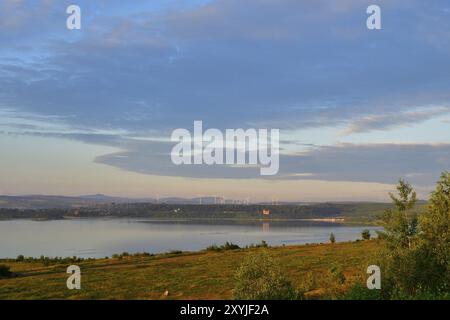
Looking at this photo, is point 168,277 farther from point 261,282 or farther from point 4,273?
point 261,282

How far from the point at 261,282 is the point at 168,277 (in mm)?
12050

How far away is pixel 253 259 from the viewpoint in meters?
16.8

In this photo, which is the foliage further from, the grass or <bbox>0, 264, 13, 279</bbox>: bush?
<bbox>0, 264, 13, 279</bbox>: bush

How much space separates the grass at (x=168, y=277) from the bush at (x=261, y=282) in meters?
3.31

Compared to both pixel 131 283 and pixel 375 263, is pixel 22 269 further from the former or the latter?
pixel 375 263

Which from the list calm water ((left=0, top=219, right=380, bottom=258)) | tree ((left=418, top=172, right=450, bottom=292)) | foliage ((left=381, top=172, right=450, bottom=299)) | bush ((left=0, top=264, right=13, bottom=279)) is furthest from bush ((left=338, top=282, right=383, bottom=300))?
calm water ((left=0, top=219, right=380, bottom=258))

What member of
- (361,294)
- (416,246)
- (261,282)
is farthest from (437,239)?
(261,282)

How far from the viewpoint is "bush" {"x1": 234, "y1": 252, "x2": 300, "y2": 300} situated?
1588 centimetres

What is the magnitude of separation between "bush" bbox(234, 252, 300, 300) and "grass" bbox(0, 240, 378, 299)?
10.9 feet

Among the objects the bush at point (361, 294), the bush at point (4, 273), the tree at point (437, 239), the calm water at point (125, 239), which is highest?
the tree at point (437, 239)

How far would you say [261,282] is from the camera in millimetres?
16234

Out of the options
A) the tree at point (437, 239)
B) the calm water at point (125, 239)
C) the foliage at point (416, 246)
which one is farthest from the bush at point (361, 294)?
the calm water at point (125, 239)

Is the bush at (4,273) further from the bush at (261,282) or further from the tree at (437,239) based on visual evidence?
the tree at (437,239)

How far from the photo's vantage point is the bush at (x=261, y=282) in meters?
15.9
